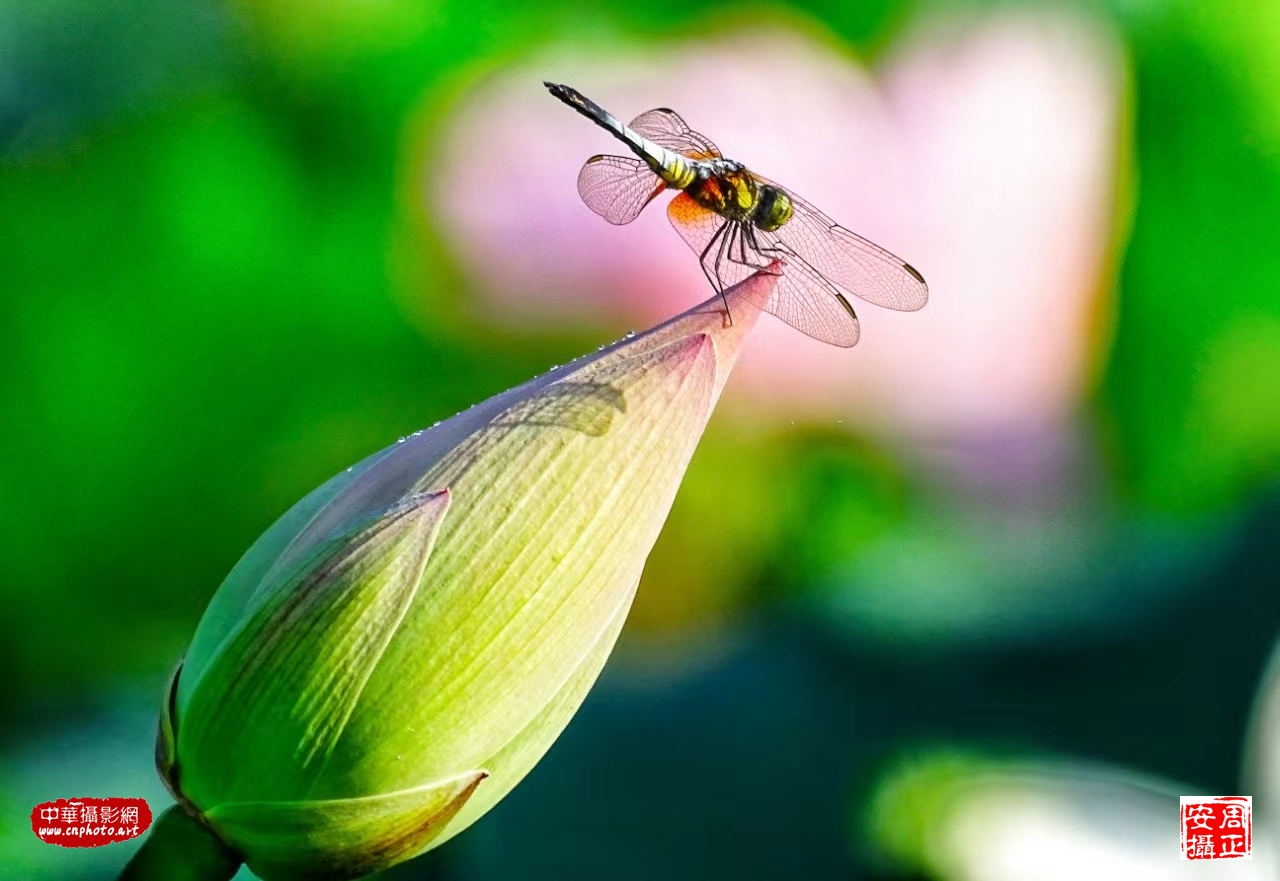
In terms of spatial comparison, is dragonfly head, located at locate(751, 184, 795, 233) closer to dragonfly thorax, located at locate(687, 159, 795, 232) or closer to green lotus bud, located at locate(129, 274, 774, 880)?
dragonfly thorax, located at locate(687, 159, 795, 232)

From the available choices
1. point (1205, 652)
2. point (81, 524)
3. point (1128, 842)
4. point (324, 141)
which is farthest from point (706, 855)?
point (324, 141)

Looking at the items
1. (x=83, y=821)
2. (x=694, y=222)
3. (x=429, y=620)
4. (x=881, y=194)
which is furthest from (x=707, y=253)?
(x=83, y=821)

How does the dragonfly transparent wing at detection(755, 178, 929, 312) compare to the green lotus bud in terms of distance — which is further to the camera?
the dragonfly transparent wing at detection(755, 178, 929, 312)

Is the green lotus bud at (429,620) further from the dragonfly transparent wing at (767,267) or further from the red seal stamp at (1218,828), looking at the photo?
the red seal stamp at (1218,828)

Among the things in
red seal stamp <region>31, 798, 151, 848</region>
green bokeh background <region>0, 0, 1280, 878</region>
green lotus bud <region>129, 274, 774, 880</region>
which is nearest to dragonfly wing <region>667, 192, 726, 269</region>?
green bokeh background <region>0, 0, 1280, 878</region>

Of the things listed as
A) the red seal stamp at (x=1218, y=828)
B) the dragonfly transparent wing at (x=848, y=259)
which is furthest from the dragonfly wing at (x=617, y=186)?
the red seal stamp at (x=1218, y=828)

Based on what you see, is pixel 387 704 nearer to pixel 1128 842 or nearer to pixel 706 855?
pixel 706 855

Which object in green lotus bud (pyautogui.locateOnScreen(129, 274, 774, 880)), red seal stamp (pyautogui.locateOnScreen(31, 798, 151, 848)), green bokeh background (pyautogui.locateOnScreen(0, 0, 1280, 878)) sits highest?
green bokeh background (pyautogui.locateOnScreen(0, 0, 1280, 878))
